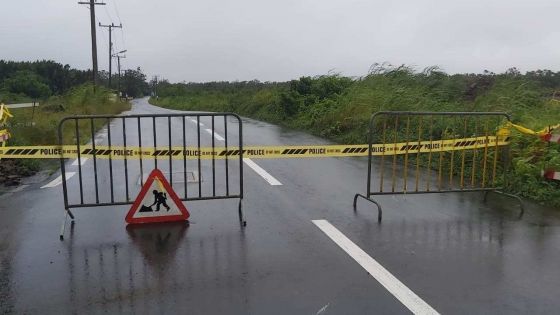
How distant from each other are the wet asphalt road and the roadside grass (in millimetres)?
4155

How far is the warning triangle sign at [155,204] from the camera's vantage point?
5887mm

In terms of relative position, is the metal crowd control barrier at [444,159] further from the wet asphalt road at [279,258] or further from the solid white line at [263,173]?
the solid white line at [263,173]

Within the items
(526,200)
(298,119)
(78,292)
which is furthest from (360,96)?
(78,292)

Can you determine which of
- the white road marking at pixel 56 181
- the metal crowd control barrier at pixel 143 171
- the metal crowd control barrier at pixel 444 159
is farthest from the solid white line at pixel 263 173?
the white road marking at pixel 56 181

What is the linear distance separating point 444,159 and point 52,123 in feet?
43.2

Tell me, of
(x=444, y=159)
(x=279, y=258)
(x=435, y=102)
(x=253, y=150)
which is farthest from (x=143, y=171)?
(x=435, y=102)

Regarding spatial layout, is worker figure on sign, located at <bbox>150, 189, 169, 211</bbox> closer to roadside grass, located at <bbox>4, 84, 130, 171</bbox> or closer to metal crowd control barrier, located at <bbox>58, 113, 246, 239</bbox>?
metal crowd control barrier, located at <bbox>58, 113, 246, 239</bbox>

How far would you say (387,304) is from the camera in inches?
152

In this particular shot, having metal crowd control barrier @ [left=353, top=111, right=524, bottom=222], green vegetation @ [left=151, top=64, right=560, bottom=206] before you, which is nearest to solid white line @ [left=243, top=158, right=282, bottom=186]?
metal crowd control barrier @ [left=353, top=111, right=524, bottom=222]

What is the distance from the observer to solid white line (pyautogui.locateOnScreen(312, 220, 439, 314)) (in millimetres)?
3848

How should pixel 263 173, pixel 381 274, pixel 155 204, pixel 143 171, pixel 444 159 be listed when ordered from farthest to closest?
1. pixel 444 159
2. pixel 143 171
3. pixel 263 173
4. pixel 155 204
5. pixel 381 274

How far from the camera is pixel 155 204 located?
5.94m

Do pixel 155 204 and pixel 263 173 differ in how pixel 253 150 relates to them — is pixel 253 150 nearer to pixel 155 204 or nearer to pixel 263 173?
pixel 155 204

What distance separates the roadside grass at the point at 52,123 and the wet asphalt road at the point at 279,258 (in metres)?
4.16
